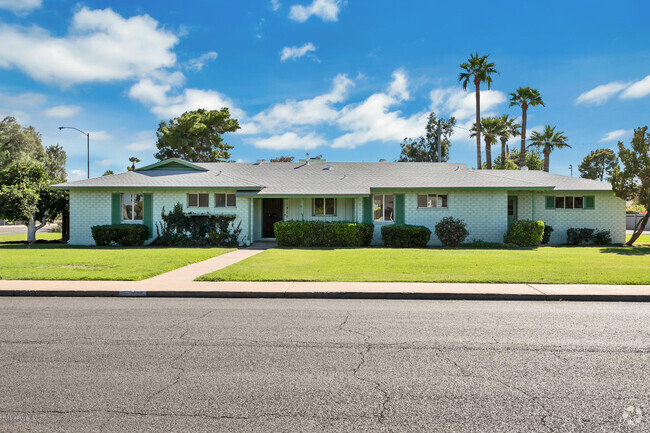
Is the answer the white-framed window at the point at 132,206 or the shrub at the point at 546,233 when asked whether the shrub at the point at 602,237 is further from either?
the white-framed window at the point at 132,206

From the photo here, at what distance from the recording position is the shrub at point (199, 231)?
20656mm

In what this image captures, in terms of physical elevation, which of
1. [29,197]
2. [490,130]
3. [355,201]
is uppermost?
[490,130]

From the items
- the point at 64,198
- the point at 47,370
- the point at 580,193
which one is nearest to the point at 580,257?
the point at 580,193

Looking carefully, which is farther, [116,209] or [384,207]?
[384,207]

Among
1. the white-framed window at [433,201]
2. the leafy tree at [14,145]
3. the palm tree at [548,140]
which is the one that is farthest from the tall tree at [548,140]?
the leafy tree at [14,145]

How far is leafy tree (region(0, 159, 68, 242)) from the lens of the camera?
20281 mm

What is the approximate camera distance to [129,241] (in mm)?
20016

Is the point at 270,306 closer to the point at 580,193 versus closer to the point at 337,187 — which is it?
the point at 337,187

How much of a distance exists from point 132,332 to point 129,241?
51.2 feet

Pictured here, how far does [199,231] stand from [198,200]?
1.66 meters

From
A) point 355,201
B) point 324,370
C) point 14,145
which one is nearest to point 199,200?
point 355,201

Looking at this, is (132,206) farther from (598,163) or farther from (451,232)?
A: (598,163)

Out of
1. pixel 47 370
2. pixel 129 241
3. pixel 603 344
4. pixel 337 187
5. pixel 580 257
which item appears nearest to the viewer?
pixel 47 370

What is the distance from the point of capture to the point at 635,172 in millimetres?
19922
